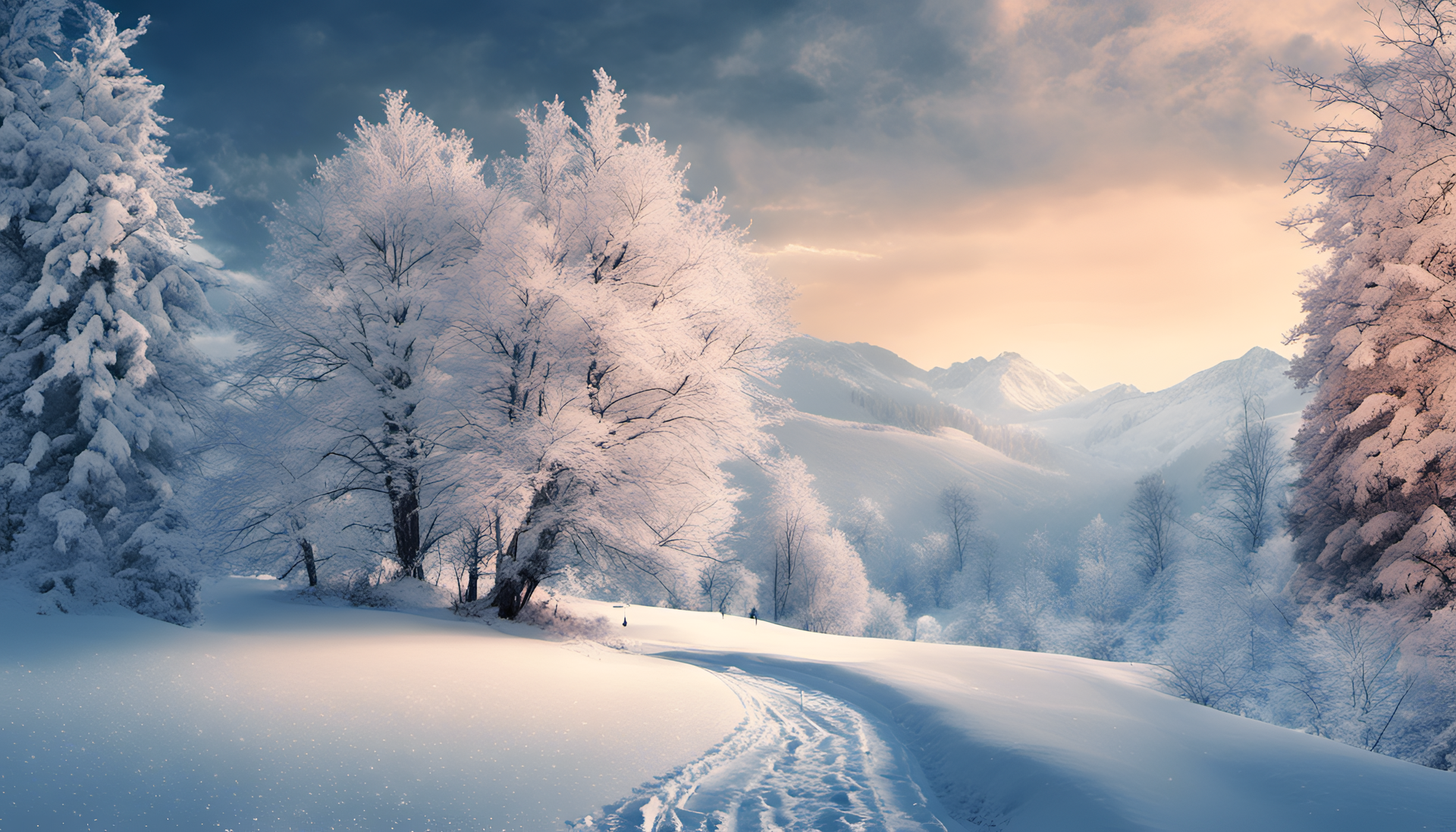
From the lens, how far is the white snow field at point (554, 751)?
181 inches

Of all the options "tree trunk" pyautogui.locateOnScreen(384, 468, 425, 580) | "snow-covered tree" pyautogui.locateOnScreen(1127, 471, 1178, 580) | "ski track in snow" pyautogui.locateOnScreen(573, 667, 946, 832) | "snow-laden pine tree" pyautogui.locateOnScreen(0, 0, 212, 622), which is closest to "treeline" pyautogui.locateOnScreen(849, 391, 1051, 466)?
"snow-covered tree" pyautogui.locateOnScreen(1127, 471, 1178, 580)

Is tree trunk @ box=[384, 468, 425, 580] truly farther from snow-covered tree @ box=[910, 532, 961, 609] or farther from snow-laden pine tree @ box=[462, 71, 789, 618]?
snow-covered tree @ box=[910, 532, 961, 609]

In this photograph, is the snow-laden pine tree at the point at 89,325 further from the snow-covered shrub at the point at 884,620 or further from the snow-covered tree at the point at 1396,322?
the snow-covered shrub at the point at 884,620

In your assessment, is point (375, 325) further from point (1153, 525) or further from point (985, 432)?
point (985, 432)

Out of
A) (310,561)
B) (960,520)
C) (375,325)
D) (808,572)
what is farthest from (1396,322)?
(960,520)

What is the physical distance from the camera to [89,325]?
10.5 m

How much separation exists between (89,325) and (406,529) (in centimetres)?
784

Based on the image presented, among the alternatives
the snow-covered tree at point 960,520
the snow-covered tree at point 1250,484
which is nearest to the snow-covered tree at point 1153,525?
the snow-covered tree at point 1250,484

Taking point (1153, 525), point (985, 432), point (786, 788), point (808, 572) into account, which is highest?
point (985, 432)

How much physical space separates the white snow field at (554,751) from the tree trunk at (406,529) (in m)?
4.87

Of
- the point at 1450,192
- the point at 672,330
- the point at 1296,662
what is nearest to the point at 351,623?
the point at 672,330

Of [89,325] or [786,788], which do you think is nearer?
[786,788]

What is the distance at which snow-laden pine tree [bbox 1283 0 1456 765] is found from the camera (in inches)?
392

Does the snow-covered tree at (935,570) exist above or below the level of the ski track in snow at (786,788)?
below
